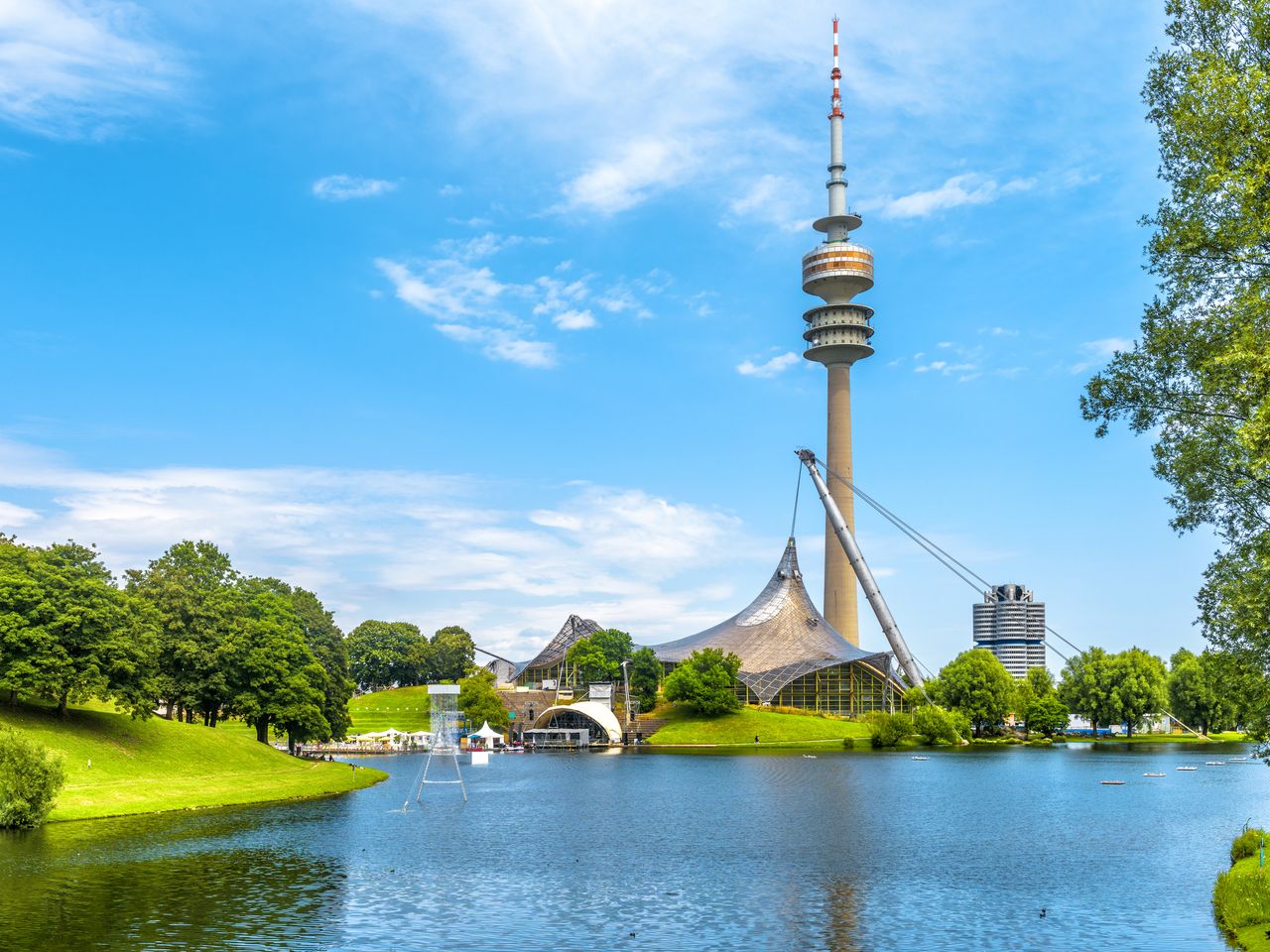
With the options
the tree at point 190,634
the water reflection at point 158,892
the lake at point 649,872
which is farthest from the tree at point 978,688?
the water reflection at point 158,892

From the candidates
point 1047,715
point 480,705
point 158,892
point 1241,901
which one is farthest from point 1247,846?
point 480,705

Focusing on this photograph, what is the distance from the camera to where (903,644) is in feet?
519

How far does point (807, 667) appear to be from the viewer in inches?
6727

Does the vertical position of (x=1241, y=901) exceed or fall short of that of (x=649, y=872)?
it exceeds it

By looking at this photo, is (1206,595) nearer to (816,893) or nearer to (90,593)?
(816,893)

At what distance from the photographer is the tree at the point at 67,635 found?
214 ft

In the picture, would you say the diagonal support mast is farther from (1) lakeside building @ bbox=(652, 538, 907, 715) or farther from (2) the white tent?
(2) the white tent

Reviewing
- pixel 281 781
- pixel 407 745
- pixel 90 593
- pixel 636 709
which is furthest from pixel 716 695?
pixel 90 593

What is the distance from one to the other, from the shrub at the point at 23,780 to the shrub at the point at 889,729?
102789 millimetres

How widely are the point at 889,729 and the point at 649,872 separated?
9848 centimetres

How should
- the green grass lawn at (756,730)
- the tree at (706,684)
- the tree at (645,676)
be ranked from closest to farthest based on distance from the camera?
the green grass lawn at (756,730) < the tree at (706,684) < the tree at (645,676)

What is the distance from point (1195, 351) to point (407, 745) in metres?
136

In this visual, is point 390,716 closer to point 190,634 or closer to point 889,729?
point 889,729

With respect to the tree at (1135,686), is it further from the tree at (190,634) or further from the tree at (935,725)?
the tree at (190,634)
